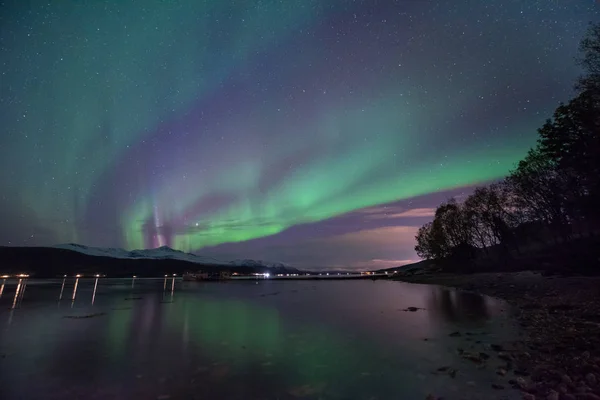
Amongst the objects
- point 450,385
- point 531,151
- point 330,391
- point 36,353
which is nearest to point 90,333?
point 36,353

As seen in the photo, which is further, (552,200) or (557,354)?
(552,200)

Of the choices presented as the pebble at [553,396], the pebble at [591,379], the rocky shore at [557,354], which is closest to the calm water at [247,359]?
the rocky shore at [557,354]

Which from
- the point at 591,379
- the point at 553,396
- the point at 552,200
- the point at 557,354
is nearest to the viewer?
the point at 553,396

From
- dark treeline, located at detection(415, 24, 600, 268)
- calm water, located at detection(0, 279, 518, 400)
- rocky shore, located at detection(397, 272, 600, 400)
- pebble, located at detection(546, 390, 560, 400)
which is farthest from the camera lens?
dark treeline, located at detection(415, 24, 600, 268)

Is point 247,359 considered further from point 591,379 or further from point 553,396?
point 591,379

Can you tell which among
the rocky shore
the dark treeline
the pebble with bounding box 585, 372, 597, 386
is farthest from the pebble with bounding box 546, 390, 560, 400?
the dark treeline

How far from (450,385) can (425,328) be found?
580 inches

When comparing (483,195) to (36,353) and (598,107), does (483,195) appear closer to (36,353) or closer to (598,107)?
(598,107)

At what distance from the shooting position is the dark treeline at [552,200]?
35562mm

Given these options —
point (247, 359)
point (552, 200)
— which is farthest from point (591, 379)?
point (552, 200)

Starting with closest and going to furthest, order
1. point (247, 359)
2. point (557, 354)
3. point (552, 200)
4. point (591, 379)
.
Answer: point (591, 379) < point (557, 354) < point (247, 359) < point (552, 200)

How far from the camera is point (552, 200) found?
189 feet

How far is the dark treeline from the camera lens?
35.6m

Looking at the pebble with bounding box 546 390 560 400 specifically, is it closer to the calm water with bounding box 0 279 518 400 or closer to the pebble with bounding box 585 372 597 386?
the calm water with bounding box 0 279 518 400
